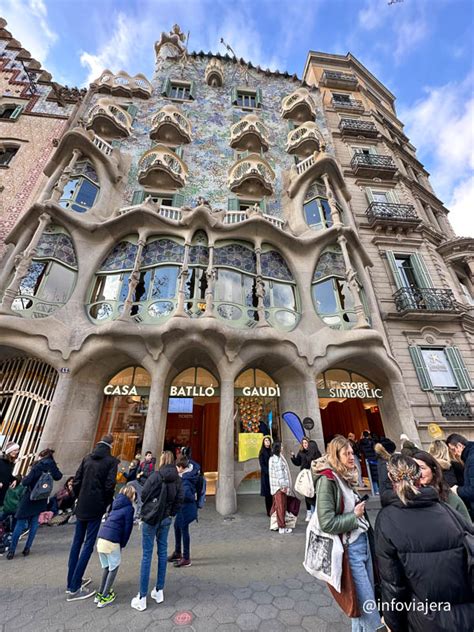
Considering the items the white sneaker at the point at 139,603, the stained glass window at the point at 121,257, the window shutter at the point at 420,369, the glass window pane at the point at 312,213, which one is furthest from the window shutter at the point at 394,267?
the white sneaker at the point at 139,603

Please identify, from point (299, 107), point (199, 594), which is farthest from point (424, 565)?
point (299, 107)

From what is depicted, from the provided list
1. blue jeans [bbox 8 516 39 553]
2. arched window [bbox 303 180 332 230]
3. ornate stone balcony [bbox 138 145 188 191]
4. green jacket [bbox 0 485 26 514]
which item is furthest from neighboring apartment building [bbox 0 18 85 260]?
arched window [bbox 303 180 332 230]

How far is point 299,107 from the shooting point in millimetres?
19250

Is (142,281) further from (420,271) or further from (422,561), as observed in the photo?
(420,271)

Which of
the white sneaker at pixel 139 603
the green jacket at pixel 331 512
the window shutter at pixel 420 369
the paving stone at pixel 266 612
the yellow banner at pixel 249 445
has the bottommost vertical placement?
the paving stone at pixel 266 612

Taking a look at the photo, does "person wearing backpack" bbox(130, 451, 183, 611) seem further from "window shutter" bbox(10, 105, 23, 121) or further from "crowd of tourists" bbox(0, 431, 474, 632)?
"window shutter" bbox(10, 105, 23, 121)

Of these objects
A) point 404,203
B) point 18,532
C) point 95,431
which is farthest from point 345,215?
point 18,532

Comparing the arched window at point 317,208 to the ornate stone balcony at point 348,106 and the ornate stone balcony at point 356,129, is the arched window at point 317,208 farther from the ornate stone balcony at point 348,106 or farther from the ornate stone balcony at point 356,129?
the ornate stone balcony at point 348,106

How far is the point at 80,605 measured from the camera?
3703 mm

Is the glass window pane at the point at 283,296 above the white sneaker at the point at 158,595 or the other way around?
above

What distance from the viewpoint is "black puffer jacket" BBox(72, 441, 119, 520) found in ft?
13.2

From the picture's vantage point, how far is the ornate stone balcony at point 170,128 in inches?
650

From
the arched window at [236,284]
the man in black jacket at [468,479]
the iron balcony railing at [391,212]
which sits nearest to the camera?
the man in black jacket at [468,479]

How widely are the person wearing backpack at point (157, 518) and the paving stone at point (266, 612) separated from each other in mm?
1373
